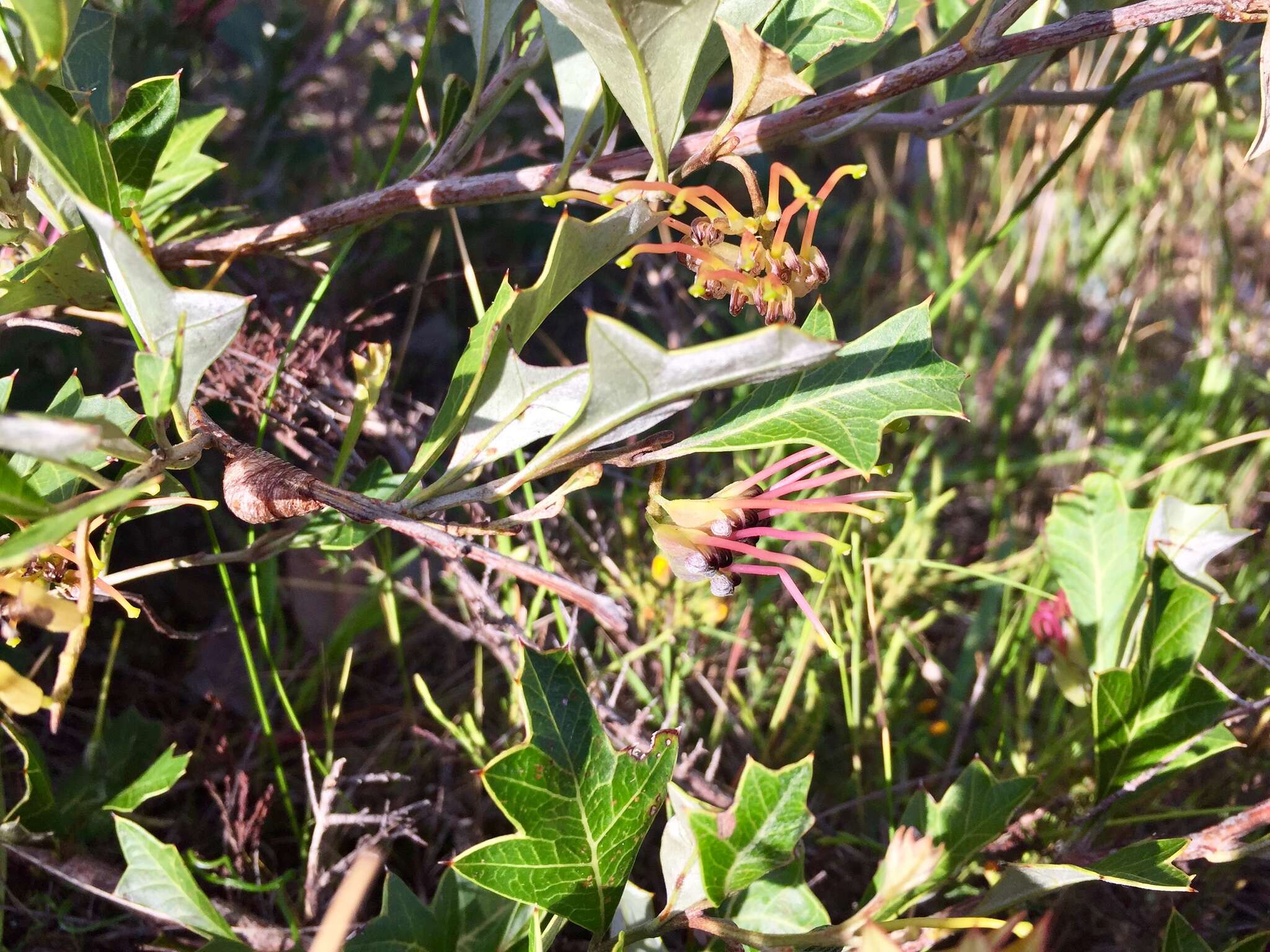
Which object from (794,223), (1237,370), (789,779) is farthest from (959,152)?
(789,779)

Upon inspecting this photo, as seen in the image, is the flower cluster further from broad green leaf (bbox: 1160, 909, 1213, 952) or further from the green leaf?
broad green leaf (bbox: 1160, 909, 1213, 952)

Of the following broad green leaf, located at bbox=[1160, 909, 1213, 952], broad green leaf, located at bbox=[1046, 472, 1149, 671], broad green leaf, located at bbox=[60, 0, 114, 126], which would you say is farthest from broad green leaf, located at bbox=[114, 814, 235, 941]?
broad green leaf, located at bbox=[1046, 472, 1149, 671]

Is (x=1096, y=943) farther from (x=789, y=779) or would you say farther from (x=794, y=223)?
(x=794, y=223)

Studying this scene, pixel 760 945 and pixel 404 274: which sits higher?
pixel 404 274

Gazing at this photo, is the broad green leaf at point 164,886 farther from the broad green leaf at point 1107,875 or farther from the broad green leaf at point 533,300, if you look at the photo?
the broad green leaf at point 1107,875

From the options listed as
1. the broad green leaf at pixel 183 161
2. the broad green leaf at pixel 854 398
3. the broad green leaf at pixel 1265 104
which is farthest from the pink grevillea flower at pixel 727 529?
the broad green leaf at pixel 183 161
